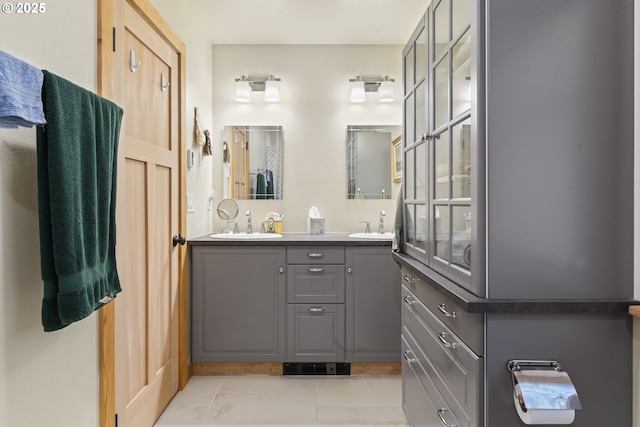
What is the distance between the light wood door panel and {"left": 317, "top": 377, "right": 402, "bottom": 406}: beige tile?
0.96 metres

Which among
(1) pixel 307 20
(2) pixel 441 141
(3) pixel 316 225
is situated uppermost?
(1) pixel 307 20

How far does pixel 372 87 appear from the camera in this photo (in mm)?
3324

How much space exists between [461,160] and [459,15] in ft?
1.64

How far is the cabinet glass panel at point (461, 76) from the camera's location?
48.8 inches

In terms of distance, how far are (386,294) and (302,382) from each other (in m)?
0.82

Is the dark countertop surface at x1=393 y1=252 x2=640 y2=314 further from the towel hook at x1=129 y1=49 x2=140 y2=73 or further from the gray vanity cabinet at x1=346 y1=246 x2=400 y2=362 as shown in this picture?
the towel hook at x1=129 y1=49 x2=140 y2=73

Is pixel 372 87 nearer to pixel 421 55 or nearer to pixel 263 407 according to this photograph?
pixel 421 55

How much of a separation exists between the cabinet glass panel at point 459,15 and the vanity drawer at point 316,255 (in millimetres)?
1610

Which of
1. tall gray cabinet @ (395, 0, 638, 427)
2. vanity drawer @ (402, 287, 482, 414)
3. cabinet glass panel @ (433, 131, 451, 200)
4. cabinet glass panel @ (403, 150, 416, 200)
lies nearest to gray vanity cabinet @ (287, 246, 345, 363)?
cabinet glass panel @ (403, 150, 416, 200)

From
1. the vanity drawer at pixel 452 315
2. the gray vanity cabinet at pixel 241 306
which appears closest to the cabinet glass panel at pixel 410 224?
the vanity drawer at pixel 452 315

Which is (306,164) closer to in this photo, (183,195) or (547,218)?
(183,195)

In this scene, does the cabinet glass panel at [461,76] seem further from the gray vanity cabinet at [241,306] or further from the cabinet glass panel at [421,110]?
the gray vanity cabinet at [241,306]

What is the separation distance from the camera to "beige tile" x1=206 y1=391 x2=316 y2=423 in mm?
2168

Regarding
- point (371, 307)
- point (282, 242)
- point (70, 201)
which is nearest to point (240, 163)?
point (282, 242)
